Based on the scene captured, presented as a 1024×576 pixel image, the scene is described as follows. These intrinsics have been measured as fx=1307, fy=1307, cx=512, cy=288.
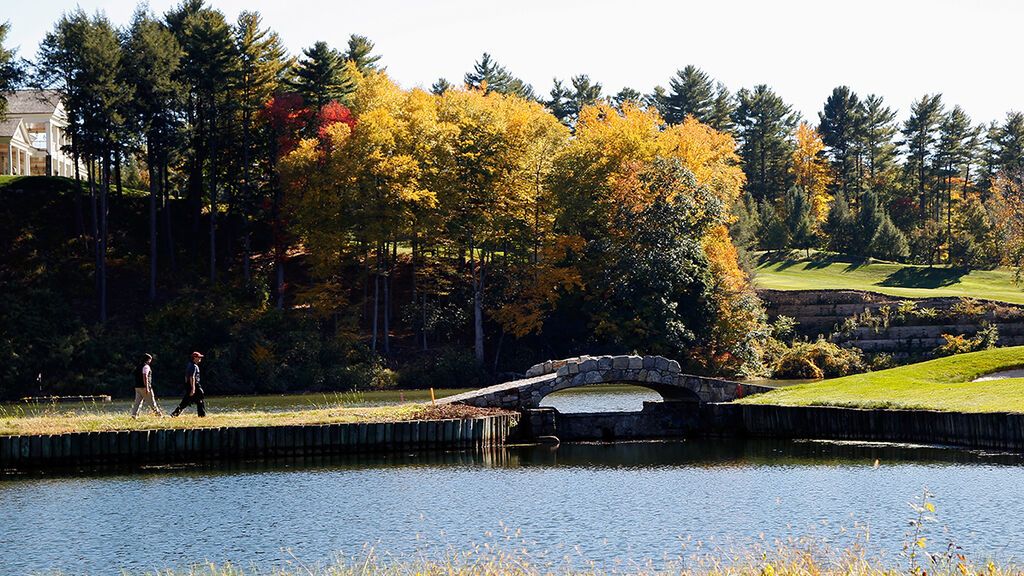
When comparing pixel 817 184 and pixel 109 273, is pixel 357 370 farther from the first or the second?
pixel 817 184

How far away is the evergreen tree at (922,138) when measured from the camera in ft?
383

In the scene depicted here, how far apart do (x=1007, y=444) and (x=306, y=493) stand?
62.0ft

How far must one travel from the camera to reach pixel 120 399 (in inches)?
2596

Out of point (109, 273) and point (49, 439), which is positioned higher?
point (109, 273)

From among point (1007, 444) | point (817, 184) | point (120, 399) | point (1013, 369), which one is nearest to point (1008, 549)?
point (1007, 444)

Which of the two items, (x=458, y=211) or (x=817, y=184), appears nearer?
(x=458, y=211)

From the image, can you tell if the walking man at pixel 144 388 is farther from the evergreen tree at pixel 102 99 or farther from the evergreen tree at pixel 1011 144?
the evergreen tree at pixel 1011 144

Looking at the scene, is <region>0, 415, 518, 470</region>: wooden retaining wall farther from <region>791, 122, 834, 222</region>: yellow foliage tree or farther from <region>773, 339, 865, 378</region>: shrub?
<region>791, 122, 834, 222</region>: yellow foliage tree

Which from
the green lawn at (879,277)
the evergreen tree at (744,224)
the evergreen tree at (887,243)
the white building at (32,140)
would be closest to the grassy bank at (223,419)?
the evergreen tree at (744,224)

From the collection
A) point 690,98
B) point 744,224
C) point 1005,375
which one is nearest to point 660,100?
point 690,98

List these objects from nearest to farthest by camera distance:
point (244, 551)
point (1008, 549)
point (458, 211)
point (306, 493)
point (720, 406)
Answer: point (1008, 549), point (244, 551), point (306, 493), point (720, 406), point (458, 211)

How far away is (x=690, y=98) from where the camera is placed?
122125 millimetres

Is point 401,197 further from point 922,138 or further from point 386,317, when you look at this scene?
point 922,138

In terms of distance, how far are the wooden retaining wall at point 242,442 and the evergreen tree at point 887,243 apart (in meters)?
70.3
